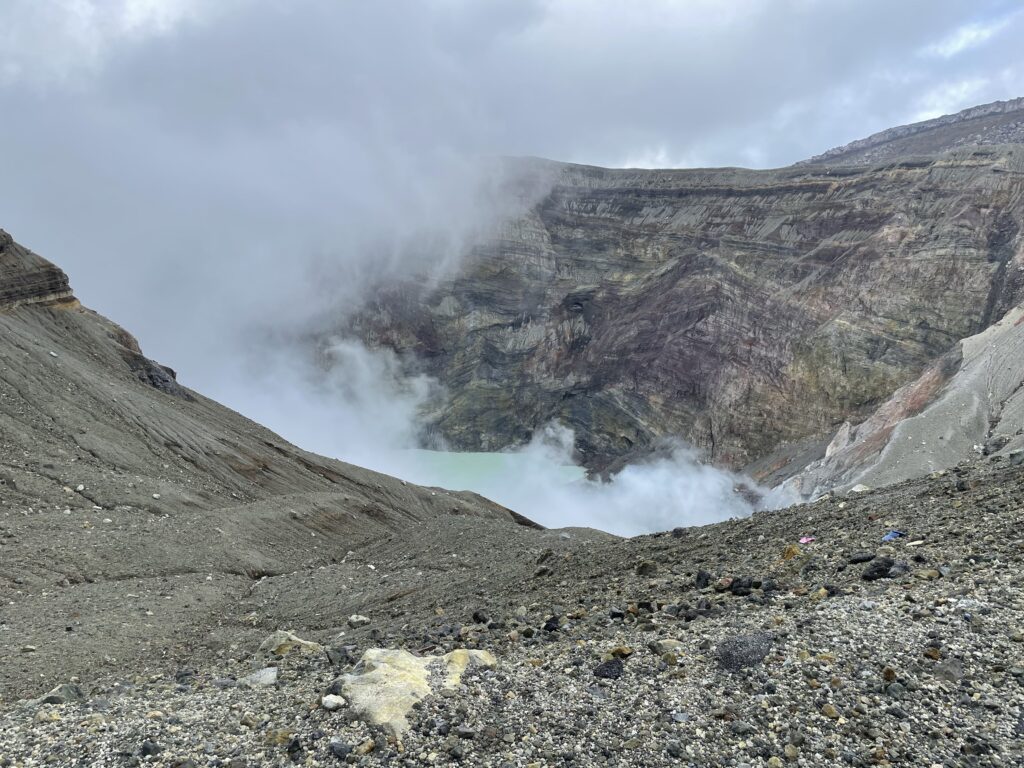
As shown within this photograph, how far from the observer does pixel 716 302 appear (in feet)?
216

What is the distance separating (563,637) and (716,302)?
61.4 m

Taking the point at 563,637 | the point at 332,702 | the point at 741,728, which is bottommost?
the point at 332,702

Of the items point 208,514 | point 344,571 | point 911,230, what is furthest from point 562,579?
point 911,230

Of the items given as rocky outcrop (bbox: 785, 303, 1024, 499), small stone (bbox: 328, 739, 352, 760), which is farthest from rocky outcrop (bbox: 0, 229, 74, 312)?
rocky outcrop (bbox: 785, 303, 1024, 499)

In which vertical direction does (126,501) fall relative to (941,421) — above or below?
below

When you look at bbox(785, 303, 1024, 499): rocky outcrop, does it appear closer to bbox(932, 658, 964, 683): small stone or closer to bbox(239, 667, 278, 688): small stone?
bbox(932, 658, 964, 683): small stone

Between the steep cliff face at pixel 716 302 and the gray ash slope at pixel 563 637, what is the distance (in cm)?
4413

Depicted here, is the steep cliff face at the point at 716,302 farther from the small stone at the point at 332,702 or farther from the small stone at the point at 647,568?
the small stone at the point at 332,702

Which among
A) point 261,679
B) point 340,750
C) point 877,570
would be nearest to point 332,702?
point 340,750

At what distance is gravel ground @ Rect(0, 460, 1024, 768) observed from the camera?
5051mm

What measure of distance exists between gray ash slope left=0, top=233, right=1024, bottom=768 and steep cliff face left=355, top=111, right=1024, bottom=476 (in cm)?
4413

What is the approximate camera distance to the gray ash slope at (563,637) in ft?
17.0

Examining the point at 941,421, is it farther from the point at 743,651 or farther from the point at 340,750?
the point at 340,750

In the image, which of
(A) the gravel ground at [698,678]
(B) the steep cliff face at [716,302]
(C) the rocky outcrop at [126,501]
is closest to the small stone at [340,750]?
(A) the gravel ground at [698,678]
